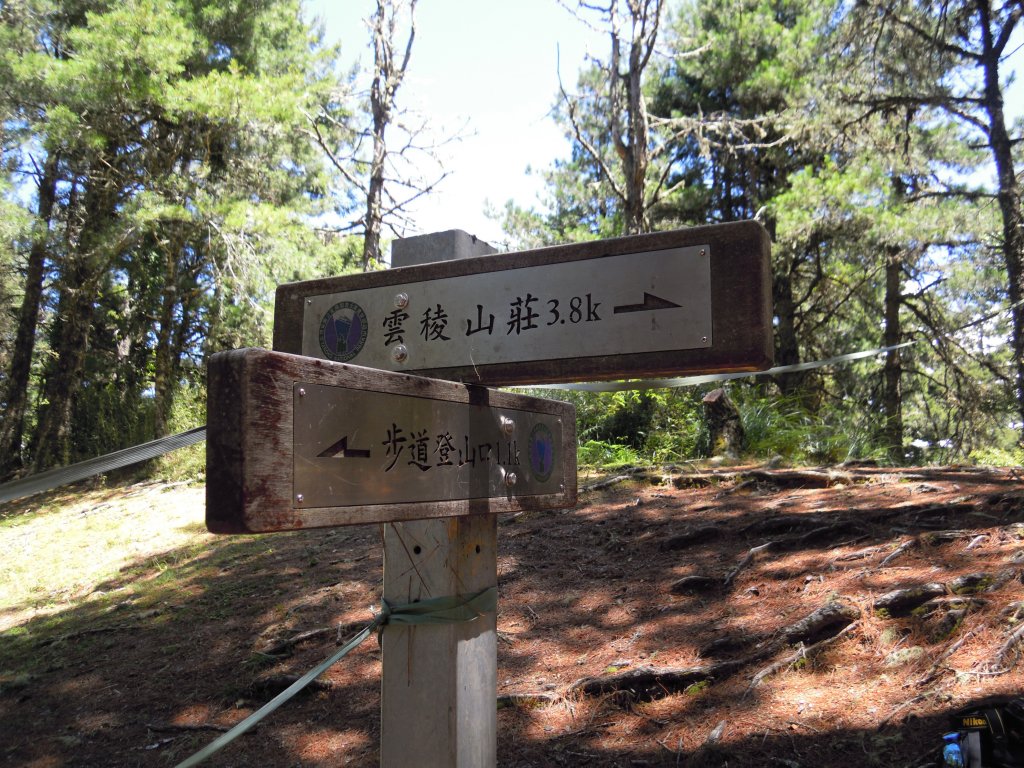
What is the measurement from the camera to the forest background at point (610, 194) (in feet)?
34.5

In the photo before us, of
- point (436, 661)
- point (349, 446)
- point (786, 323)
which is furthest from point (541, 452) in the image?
point (786, 323)

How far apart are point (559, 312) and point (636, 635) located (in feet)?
9.91

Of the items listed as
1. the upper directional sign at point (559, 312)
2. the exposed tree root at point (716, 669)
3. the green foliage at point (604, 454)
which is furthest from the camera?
the green foliage at point (604, 454)

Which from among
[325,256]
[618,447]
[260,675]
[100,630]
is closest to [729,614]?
[260,675]

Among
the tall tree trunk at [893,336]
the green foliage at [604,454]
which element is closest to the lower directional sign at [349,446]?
the green foliage at [604,454]

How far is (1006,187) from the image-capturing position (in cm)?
977

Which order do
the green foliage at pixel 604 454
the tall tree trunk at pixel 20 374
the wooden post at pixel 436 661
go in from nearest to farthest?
the wooden post at pixel 436 661 → the green foliage at pixel 604 454 → the tall tree trunk at pixel 20 374

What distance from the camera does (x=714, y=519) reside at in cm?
590

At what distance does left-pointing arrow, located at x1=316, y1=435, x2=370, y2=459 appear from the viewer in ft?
4.41

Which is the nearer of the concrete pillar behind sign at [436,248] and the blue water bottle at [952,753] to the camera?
the concrete pillar behind sign at [436,248]

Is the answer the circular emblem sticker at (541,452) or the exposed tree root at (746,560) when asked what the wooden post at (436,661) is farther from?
the exposed tree root at (746,560)

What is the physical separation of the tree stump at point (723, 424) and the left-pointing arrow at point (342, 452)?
8.06 metres

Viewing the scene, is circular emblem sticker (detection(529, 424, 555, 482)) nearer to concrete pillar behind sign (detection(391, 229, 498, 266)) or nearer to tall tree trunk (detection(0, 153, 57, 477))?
concrete pillar behind sign (detection(391, 229, 498, 266))

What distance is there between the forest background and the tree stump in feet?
0.70
